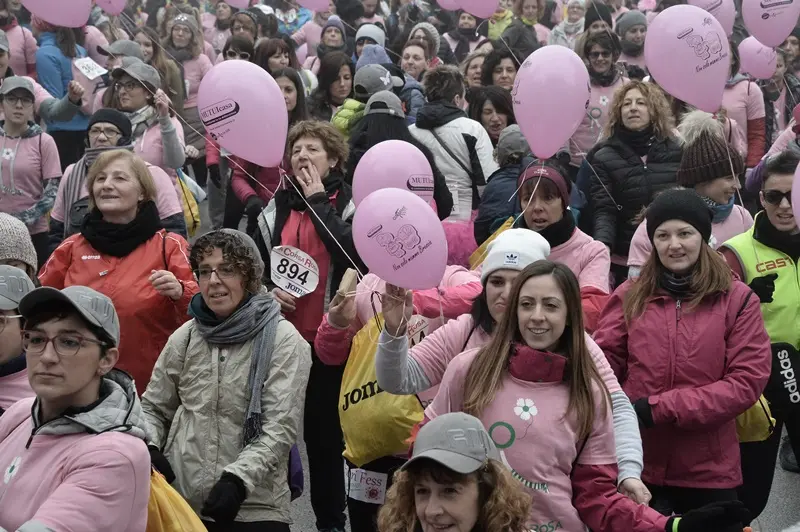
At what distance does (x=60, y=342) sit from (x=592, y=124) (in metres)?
6.63

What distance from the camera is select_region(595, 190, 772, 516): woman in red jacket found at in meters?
4.83

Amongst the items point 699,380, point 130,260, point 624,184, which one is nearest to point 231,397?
point 130,260

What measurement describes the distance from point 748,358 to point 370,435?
1566 mm

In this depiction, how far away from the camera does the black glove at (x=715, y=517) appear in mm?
3771

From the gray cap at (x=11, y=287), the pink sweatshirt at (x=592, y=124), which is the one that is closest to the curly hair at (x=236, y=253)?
the gray cap at (x=11, y=287)

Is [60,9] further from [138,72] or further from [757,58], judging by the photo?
[757,58]

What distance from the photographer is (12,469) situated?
3488mm

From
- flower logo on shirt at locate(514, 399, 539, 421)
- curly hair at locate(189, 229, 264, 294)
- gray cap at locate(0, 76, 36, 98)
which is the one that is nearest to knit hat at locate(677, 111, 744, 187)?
curly hair at locate(189, 229, 264, 294)

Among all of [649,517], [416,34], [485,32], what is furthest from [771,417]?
[485,32]

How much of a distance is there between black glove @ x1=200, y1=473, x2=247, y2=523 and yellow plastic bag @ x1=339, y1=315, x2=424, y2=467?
74 centimetres

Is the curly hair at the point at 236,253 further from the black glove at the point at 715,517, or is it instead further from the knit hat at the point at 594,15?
the knit hat at the point at 594,15

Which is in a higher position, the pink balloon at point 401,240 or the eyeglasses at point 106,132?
the pink balloon at point 401,240

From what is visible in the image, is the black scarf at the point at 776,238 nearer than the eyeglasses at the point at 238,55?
Yes

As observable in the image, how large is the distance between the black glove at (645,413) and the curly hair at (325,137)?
231cm
